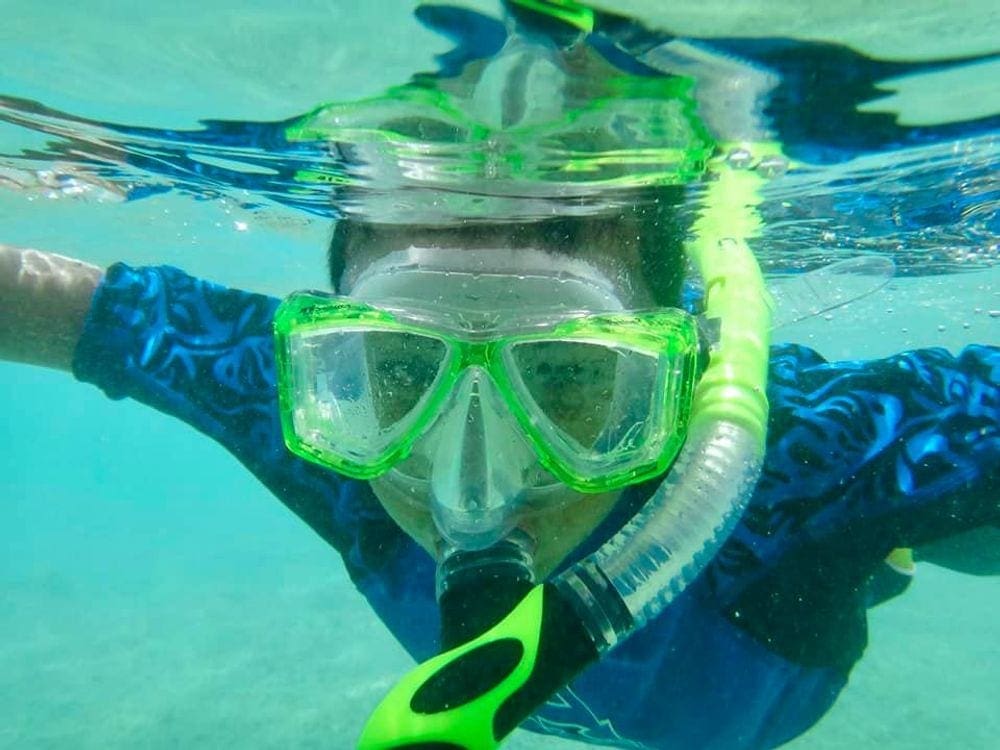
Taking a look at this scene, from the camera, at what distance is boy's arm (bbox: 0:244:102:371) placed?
184 inches

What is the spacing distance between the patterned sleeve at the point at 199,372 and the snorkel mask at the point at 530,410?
1.06 m

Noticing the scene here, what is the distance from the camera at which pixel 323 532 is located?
4.61 m

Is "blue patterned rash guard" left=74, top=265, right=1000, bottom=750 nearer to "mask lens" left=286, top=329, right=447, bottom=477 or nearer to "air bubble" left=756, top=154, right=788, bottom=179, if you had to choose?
"mask lens" left=286, top=329, right=447, bottom=477

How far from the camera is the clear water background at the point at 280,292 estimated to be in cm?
363

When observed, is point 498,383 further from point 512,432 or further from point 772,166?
point 772,166

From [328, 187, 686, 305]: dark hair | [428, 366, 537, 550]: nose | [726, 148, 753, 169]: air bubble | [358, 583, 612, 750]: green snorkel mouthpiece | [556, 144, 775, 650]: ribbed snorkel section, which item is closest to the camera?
[358, 583, 612, 750]: green snorkel mouthpiece

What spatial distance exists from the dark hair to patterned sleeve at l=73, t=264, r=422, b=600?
81 centimetres

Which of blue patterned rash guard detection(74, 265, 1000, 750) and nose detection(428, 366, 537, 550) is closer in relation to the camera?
nose detection(428, 366, 537, 550)

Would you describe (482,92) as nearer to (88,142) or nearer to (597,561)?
(597,561)

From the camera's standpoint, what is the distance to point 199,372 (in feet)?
15.2

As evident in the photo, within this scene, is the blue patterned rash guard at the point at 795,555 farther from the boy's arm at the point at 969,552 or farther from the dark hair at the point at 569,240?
the dark hair at the point at 569,240

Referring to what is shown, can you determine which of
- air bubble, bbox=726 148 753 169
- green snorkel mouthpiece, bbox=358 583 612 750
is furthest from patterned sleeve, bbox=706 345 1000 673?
air bubble, bbox=726 148 753 169

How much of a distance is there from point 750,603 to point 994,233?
6.94m

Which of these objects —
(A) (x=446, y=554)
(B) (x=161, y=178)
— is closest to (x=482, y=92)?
(A) (x=446, y=554)
